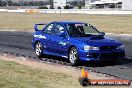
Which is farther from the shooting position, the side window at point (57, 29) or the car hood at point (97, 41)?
the side window at point (57, 29)

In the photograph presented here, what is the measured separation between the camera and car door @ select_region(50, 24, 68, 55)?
14.6 meters

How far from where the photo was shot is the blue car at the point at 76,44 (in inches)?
535

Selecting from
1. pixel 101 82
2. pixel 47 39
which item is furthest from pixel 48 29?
pixel 101 82

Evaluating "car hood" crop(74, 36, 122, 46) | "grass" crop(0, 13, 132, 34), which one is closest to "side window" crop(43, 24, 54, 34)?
"car hood" crop(74, 36, 122, 46)

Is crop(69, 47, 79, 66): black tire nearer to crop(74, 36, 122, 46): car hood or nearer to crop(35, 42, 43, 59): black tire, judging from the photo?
crop(74, 36, 122, 46): car hood

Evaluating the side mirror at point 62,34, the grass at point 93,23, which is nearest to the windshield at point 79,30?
the side mirror at point 62,34

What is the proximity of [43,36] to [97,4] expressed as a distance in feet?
531

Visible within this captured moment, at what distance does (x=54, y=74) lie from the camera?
11.5 meters

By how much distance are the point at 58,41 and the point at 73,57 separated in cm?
118

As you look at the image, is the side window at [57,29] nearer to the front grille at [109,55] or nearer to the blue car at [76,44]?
the blue car at [76,44]

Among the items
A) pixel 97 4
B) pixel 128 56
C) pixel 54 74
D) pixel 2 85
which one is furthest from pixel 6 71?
pixel 97 4

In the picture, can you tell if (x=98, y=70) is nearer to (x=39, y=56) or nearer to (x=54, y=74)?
(x=54, y=74)

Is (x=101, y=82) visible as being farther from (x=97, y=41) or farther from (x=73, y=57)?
(x=73, y=57)

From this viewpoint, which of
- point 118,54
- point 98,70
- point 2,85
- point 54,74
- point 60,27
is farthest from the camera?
point 60,27
